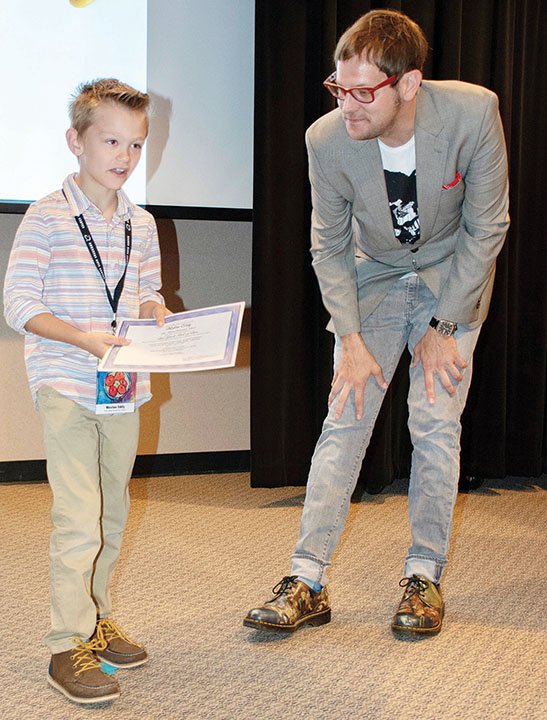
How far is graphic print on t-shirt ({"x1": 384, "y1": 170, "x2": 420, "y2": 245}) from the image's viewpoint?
2070 mm

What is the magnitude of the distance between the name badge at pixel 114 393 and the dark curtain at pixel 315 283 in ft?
5.59

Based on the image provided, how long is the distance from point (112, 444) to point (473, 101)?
109 cm

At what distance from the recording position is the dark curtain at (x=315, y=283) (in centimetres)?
340

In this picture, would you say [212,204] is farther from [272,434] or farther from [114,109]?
[114,109]

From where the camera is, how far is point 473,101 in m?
2.03

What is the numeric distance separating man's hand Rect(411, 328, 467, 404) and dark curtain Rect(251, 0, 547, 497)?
4.52ft

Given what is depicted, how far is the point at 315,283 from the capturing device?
11.6 feet

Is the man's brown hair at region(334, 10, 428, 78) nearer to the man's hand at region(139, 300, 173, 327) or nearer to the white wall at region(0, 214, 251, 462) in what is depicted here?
the man's hand at region(139, 300, 173, 327)

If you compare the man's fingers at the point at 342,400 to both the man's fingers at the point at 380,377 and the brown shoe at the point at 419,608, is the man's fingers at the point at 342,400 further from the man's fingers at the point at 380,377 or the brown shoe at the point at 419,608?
the brown shoe at the point at 419,608

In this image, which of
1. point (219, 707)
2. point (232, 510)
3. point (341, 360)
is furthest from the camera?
point (232, 510)

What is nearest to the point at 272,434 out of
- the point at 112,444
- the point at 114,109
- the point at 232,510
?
the point at 232,510

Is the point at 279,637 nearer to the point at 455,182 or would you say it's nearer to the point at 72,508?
the point at 72,508

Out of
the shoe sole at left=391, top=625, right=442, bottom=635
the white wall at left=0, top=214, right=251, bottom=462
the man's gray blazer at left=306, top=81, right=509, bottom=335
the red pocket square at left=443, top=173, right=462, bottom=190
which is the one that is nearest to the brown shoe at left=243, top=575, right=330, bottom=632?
Result: the shoe sole at left=391, top=625, right=442, bottom=635

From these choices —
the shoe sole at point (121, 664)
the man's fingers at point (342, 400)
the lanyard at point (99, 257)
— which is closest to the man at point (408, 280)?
the man's fingers at point (342, 400)
